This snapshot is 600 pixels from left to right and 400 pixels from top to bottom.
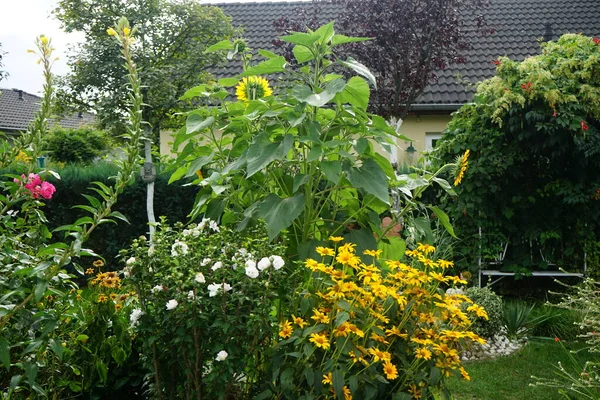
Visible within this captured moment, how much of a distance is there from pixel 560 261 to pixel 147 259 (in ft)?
18.0

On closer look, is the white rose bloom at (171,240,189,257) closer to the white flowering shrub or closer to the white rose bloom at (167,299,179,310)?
the white flowering shrub

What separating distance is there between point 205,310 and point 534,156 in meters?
5.39

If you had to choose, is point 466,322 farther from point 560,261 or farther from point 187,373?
point 560,261

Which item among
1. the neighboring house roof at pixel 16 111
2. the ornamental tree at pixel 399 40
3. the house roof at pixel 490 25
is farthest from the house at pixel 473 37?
Result: the neighboring house roof at pixel 16 111

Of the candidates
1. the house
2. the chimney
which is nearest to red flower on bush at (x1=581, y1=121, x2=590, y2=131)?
the house

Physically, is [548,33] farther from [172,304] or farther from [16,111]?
[16,111]

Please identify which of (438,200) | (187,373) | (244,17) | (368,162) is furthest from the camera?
(244,17)

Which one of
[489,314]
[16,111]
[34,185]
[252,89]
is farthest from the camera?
[16,111]

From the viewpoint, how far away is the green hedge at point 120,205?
7.01 m

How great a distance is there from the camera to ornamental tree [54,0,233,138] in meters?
7.24

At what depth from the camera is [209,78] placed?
8.79m

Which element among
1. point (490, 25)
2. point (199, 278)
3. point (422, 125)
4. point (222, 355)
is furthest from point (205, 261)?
point (490, 25)

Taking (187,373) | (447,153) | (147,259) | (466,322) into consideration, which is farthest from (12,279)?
(447,153)

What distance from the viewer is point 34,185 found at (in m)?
2.56
